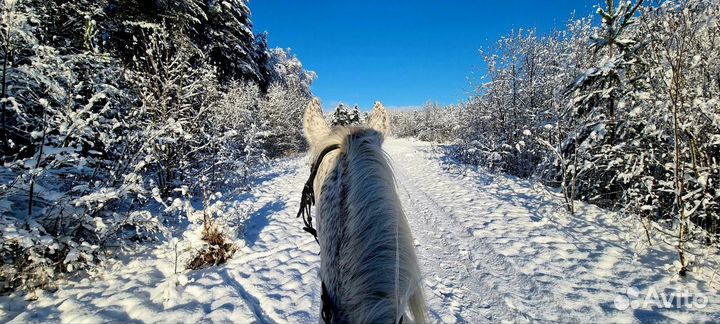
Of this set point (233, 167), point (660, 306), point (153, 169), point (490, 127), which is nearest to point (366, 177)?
point (660, 306)

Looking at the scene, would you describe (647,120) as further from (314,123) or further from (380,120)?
(314,123)

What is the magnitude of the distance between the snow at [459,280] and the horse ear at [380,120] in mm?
2234

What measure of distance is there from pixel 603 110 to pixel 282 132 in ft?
56.8

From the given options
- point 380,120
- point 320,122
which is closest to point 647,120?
point 380,120

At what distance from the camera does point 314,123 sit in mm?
2123

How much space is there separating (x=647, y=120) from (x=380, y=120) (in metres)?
5.06

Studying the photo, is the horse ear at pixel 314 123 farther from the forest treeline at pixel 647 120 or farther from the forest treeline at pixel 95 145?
the forest treeline at pixel 647 120

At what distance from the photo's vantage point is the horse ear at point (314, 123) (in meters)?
2.04

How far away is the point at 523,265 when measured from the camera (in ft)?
13.7

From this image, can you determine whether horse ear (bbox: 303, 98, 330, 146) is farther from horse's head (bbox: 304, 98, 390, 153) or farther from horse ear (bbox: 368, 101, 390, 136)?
horse ear (bbox: 368, 101, 390, 136)

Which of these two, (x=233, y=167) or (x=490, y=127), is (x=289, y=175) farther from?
(x=490, y=127)

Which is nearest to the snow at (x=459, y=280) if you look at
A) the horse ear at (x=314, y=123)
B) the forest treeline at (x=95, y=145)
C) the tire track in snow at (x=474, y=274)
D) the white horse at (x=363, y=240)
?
the tire track in snow at (x=474, y=274)

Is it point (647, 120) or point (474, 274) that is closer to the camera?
point (474, 274)

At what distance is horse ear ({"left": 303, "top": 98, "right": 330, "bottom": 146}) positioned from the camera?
2041mm
